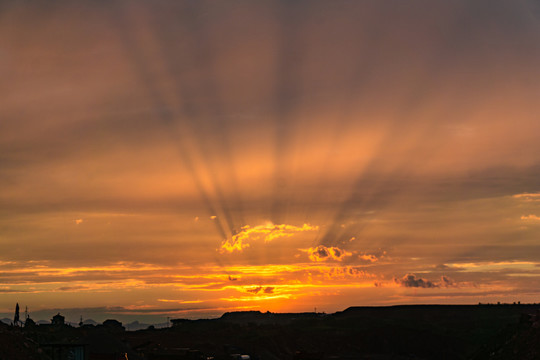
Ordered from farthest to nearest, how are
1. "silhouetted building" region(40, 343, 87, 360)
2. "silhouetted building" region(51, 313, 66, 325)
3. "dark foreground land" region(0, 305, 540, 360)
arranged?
"silhouetted building" region(51, 313, 66, 325) → "dark foreground land" region(0, 305, 540, 360) → "silhouetted building" region(40, 343, 87, 360)

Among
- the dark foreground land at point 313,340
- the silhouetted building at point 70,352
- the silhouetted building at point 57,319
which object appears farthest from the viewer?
the silhouetted building at point 57,319

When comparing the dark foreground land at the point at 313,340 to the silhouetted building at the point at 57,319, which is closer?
the dark foreground land at the point at 313,340

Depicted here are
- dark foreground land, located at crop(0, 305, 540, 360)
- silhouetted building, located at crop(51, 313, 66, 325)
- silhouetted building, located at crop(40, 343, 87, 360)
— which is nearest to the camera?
silhouetted building, located at crop(40, 343, 87, 360)

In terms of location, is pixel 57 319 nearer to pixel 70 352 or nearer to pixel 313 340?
pixel 313 340

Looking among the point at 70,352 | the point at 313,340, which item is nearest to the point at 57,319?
the point at 313,340

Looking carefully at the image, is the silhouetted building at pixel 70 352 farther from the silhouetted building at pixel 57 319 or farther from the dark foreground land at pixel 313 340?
the silhouetted building at pixel 57 319

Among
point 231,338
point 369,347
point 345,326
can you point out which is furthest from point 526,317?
point 345,326

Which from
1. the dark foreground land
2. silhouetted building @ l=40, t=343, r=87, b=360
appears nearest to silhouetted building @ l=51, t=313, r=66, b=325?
the dark foreground land

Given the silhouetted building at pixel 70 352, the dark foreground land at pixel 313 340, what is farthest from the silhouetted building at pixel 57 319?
the silhouetted building at pixel 70 352

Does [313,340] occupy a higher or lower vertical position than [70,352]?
lower

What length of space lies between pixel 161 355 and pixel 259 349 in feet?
182

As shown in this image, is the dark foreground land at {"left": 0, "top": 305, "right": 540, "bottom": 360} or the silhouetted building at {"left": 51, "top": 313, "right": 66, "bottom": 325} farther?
the silhouetted building at {"left": 51, "top": 313, "right": 66, "bottom": 325}

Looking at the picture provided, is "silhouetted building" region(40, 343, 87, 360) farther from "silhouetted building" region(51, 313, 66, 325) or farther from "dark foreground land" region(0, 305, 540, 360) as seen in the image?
"silhouetted building" region(51, 313, 66, 325)

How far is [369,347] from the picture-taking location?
522ft
